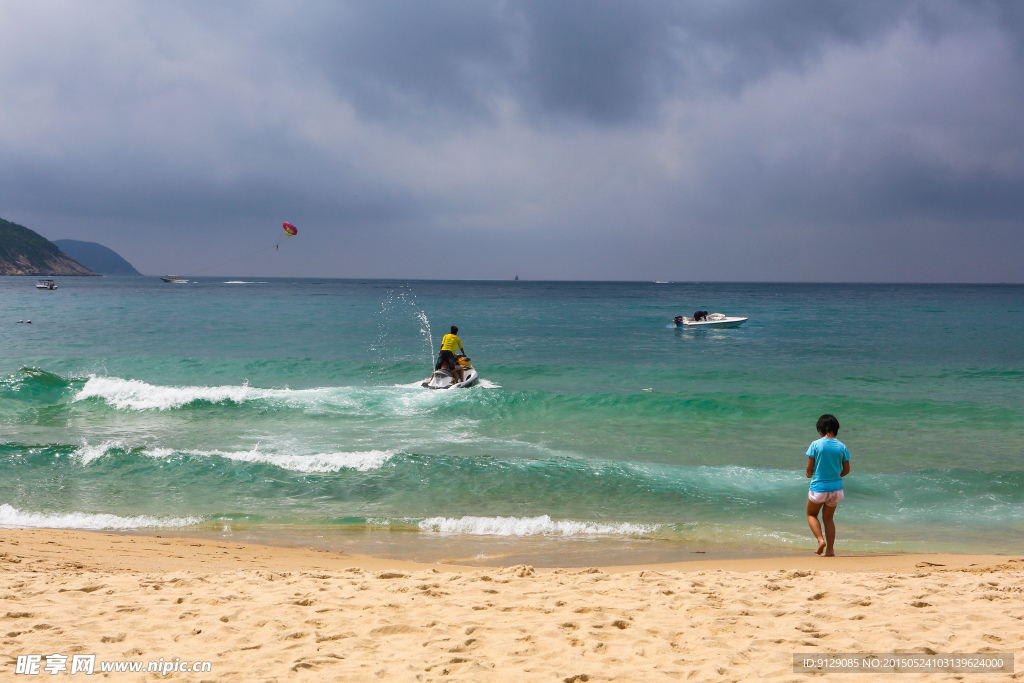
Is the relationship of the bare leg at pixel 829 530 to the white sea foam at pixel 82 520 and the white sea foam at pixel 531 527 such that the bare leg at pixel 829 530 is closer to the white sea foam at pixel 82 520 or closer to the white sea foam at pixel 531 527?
the white sea foam at pixel 531 527

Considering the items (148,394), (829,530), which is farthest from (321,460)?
(148,394)

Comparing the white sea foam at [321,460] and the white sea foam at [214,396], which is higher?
the white sea foam at [214,396]

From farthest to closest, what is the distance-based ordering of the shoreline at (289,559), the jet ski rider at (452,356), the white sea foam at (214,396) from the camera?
the jet ski rider at (452,356) < the white sea foam at (214,396) < the shoreline at (289,559)

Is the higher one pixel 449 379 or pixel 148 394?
pixel 449 379

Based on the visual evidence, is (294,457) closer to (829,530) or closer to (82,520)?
(82,520)

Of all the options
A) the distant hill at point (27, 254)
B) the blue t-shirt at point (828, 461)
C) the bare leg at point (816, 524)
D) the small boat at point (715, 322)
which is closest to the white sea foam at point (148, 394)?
the bare leg at point (816, 524)

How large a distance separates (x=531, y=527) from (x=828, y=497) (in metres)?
3.45

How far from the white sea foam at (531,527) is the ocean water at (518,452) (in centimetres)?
3

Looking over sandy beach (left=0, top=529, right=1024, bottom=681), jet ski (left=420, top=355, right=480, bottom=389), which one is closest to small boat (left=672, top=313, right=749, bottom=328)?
jet ski (left=420, top=355, right=480, bottom=389)

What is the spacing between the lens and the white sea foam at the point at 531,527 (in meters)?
7.57

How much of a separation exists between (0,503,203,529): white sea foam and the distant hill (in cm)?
17794

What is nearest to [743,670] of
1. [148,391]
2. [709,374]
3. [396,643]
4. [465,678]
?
[465,678]

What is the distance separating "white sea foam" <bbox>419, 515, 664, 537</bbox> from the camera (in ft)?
24.8

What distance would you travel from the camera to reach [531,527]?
25.2 feet
